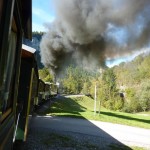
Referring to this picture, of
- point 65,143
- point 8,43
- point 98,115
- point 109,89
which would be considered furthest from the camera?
point 109,89

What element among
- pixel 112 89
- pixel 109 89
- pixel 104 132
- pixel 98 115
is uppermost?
pixel 112 89

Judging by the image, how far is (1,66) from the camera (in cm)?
231

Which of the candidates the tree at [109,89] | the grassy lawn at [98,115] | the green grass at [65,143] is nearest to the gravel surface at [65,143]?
the green grass at [65,143]

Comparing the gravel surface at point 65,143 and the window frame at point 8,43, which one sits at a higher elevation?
the window frame at point 8,43

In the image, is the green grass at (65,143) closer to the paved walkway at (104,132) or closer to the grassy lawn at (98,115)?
the paved walkway at (104,132)

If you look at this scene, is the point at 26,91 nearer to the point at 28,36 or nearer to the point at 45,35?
the point at 28,36

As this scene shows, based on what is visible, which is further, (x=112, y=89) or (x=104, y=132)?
(x=112, y=89)

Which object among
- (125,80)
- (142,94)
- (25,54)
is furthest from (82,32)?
(125,80)

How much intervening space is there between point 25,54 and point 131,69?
164643mm

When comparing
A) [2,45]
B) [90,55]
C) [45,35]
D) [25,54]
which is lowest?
[2,45]

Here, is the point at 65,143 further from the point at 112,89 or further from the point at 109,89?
the point at 112,89

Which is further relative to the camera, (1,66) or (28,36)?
(28,36)

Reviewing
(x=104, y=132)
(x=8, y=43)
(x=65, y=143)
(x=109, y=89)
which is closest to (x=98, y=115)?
(x=104, y=132)

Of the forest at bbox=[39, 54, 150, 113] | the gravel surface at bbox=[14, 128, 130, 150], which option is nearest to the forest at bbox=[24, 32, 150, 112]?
the forest at bbox=[39, 54, 150, 113]
